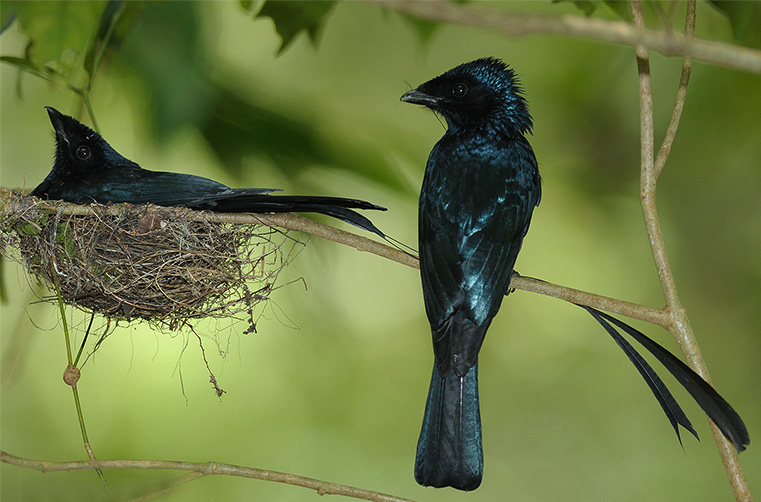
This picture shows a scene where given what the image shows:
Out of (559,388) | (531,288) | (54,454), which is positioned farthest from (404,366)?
(531,288)

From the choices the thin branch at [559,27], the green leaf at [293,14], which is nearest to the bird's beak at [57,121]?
the green leaf at [293,14]

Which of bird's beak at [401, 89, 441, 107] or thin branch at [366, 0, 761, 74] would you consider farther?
bird's beak at [401, 89, 441, 107]

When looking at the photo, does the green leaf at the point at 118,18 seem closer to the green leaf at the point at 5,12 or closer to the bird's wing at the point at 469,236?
the green leaf at the point at 5,12

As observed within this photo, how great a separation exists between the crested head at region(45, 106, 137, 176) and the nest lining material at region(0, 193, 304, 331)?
1.13ft

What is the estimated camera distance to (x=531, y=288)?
153 cm

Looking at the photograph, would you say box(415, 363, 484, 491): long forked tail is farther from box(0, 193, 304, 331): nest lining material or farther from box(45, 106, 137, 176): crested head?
box(45, 106, 137, 176): crested head

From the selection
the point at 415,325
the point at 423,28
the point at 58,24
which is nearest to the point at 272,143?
the point at 423,28

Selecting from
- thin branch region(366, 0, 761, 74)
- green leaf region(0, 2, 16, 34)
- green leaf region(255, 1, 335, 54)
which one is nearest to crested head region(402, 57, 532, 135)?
green leaf region(255, 1, 335, 54)

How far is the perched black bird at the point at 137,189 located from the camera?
5.31 feet

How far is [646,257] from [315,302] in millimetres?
1737

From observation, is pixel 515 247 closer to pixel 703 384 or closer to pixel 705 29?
pixel 703 384

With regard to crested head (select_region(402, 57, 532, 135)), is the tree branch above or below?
below

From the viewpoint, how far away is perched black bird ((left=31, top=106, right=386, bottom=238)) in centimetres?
162

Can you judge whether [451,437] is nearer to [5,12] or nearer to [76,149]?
[5,12]
